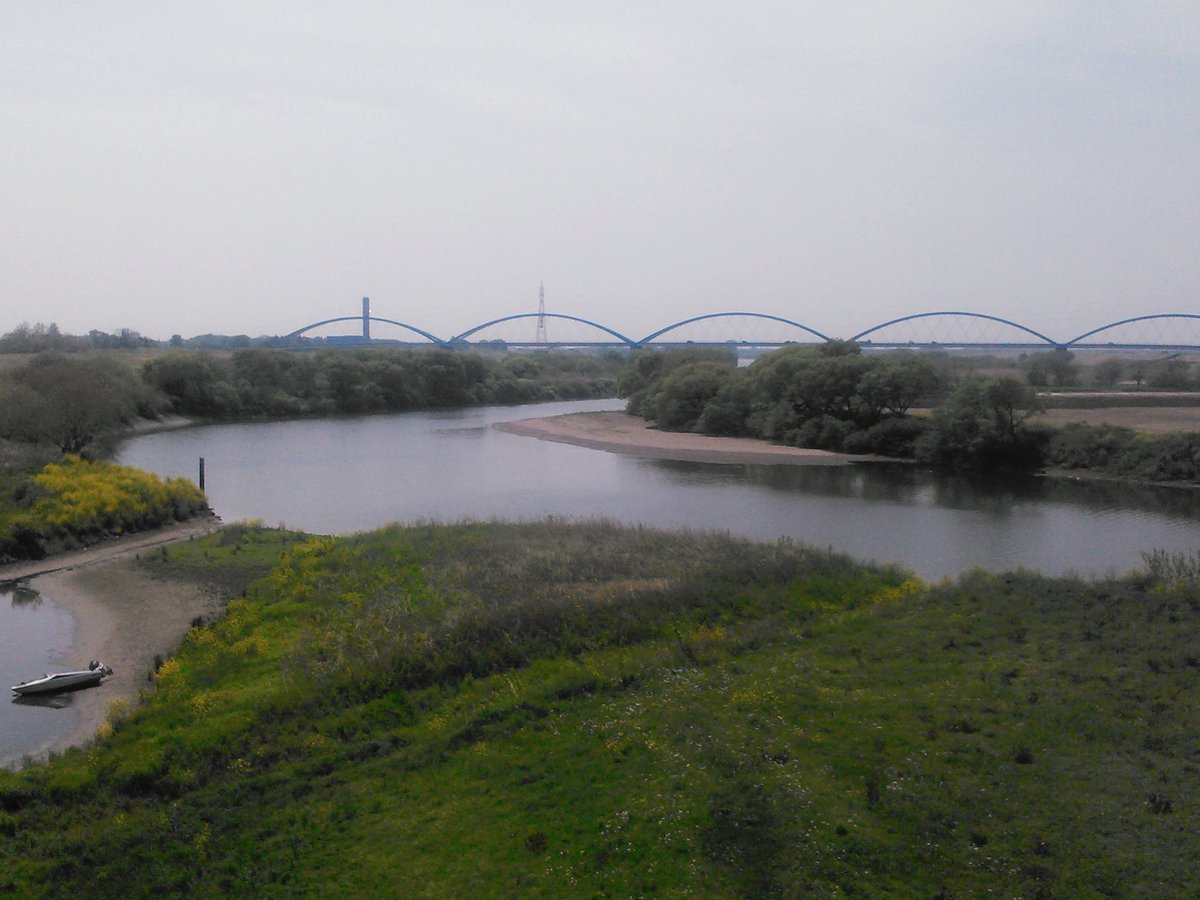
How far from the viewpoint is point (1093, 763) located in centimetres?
693

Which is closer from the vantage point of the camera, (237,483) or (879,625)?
(879,625)

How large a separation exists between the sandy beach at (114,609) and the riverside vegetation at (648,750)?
22.3 inches

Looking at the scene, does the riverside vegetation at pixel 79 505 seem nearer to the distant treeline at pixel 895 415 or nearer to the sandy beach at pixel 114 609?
the sandy beach at pixel 114 609

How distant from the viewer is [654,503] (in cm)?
2327

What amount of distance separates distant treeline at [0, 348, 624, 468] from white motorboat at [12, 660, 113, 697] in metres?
12.0

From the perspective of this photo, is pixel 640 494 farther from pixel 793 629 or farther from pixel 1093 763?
pixel 1093 763

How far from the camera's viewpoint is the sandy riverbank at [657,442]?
33094 millimetres

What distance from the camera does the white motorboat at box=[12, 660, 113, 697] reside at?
9.91 m

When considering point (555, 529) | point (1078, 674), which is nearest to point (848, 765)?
point (1078, 674)

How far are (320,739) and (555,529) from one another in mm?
8412

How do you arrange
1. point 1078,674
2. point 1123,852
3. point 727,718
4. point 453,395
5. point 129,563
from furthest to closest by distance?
point 453,395 → point 129,563 → point 1078,674 → point 727,718 → point 1123,852

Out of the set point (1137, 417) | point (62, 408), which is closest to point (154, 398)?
point (62, 408)

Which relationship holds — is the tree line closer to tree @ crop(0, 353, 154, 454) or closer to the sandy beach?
tree @ crop(0, 353, 154, 454)

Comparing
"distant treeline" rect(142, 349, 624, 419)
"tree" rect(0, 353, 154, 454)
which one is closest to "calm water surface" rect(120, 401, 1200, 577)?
"tree" rect(0, 353, 154, 454)
